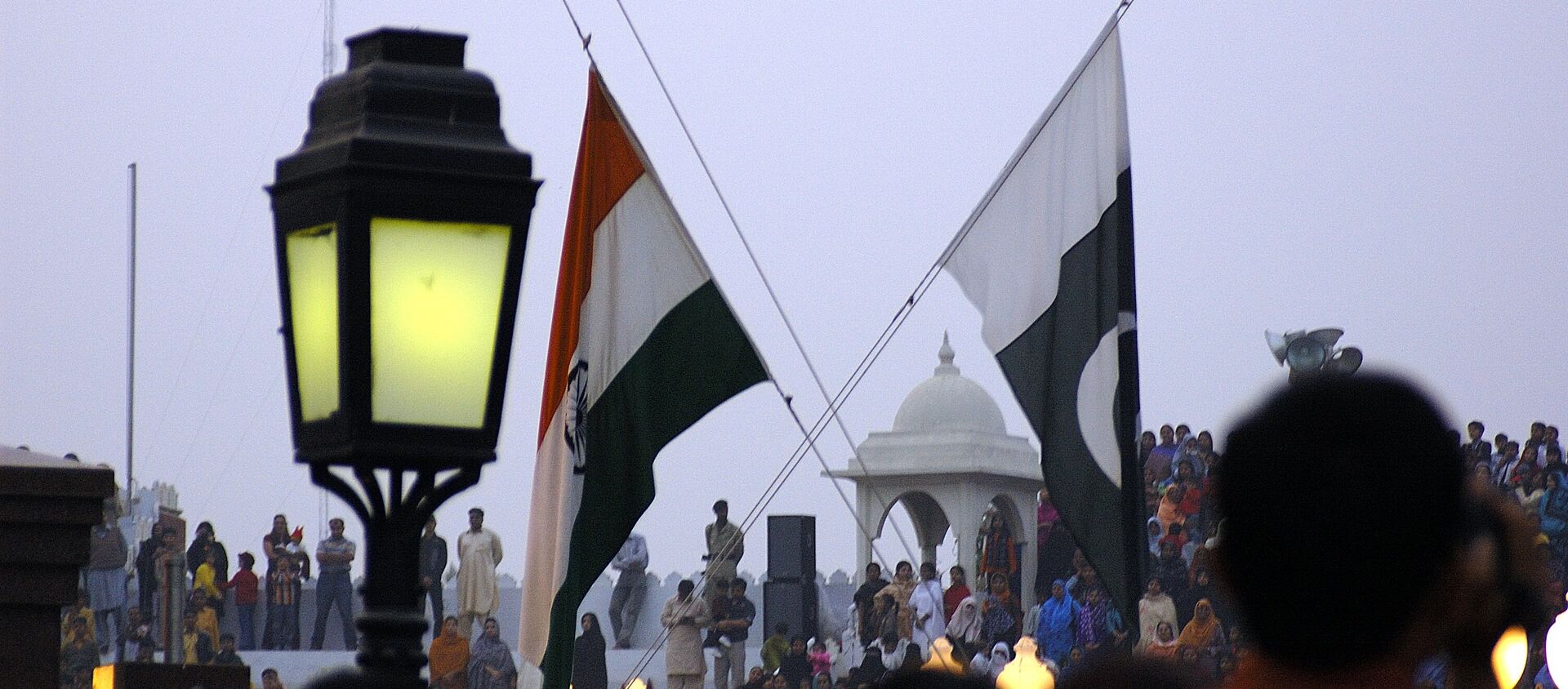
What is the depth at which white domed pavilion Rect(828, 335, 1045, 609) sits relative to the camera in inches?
1025

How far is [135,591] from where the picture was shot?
22297 millimetres

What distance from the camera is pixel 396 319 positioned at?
3701 mm

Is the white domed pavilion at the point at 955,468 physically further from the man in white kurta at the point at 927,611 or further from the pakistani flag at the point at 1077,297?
the pakistani flag at the point at 1077,297

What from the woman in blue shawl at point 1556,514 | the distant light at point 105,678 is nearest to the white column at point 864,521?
the woman in blue shawl at point 1556,514

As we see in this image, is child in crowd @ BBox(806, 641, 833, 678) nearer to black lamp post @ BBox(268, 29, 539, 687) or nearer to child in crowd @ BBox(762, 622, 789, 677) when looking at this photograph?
child in crowd @ BBox(762, 622, 789, 677)

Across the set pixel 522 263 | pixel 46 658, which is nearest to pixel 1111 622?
pixel 46 658

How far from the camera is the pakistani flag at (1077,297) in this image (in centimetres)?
891

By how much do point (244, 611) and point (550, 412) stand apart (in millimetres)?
12540

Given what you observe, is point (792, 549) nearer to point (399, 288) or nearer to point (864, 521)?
point (864, 521)

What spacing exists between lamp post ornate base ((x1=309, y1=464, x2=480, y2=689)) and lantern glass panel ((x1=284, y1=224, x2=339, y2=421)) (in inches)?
5.0

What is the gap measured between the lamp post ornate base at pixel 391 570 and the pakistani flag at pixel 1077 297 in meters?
5.19

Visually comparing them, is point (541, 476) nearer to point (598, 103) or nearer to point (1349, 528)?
point (598, 103)

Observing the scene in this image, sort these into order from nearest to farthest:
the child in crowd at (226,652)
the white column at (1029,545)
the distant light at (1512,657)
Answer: the distant light at (1512,657), the child in crowd at (226,652), the white column at (1029,545)

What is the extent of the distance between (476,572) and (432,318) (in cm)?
1705
